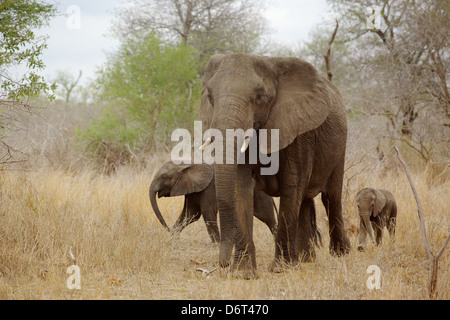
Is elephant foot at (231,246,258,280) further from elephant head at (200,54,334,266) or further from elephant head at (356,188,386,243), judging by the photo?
elephant head at (356,188,386,243)

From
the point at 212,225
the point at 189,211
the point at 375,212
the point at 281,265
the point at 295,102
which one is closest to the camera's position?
the point at 295,102

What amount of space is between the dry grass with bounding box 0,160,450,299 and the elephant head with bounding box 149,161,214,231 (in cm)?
54

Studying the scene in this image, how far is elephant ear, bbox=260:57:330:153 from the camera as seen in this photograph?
5.27 m

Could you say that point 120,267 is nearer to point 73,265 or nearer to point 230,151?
point 73,265

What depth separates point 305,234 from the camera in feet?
21.5

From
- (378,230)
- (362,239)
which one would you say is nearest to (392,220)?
(378,230)

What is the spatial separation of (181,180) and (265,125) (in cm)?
323

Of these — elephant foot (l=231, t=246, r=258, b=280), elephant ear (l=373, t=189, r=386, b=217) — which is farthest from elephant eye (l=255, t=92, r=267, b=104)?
elephant ear (l=373, t=189, r=386, b=217)

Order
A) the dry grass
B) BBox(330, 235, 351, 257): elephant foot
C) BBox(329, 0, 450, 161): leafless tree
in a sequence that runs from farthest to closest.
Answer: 1. BBox(329, 0, 450, 161): leafless tree
2. BBox(330, 235, 351, 257): elephant foot
3. the dry grass

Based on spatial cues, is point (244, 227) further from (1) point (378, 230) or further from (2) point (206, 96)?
(1) point (378, 230)

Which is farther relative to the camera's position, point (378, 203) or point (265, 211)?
point (378, 203)

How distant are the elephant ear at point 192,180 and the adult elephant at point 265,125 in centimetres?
250

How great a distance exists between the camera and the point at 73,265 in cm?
536
